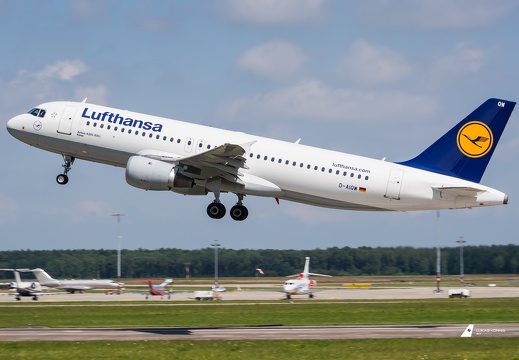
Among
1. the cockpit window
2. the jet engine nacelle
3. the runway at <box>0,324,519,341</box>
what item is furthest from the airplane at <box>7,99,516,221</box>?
the runway at <box>0,324,519,341</box>

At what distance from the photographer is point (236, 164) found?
5684 cm

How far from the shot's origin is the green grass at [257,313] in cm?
6065

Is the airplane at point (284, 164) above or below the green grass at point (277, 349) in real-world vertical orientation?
above

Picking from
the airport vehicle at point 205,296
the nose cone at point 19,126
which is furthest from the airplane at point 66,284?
the nose cone at point 19,126

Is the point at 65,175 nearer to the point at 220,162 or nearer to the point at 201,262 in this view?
the point at 220,162

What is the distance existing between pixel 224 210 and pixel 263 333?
37.9ft

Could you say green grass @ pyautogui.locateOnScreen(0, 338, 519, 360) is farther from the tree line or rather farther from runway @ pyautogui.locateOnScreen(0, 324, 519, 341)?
the tree line

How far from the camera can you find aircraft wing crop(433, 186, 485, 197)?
55.8 metres

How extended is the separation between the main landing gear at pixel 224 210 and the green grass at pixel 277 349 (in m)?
15.8

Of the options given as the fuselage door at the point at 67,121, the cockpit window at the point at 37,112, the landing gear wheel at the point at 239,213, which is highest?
the cockpit window at the point at 37,112

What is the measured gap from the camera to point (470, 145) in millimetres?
58750

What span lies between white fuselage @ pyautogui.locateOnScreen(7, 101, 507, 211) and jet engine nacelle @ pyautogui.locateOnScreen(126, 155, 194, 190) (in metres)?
1.43

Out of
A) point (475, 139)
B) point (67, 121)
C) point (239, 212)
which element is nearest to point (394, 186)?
point (475, 139)

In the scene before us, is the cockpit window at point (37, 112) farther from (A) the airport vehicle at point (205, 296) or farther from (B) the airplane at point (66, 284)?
(B) the airplane at point (66, 284)
